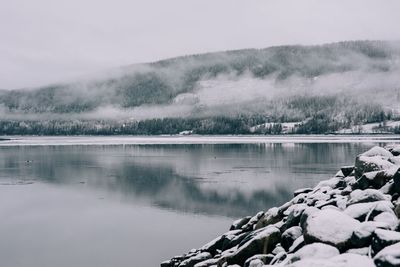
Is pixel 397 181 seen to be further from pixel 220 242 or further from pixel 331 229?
pixel 220 242

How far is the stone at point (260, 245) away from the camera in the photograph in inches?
450

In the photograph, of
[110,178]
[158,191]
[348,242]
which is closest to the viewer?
[348,242]

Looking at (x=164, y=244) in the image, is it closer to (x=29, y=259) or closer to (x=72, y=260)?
(x=72, y=260)

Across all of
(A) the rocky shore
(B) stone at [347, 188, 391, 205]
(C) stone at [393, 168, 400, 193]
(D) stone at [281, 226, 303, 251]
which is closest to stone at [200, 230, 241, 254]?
(A) the rocky shore

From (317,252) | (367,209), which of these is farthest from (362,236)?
(367,209)

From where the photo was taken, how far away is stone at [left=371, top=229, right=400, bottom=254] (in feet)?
25.4

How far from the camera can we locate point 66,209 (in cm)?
3434

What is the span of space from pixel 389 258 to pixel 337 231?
5.83 feet

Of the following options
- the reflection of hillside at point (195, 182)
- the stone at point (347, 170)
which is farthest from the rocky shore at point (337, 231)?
the reflection of hillside at point (195, 182)

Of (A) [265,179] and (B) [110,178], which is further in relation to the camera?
(B) [110,178]

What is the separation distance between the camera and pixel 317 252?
8.16 m

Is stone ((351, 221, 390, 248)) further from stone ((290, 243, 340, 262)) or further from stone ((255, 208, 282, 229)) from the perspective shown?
stone ((255, 208, 282, 229))

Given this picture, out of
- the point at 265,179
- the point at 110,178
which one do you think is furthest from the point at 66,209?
the point at 265,179

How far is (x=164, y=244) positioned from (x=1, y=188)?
Result: 28583mm
